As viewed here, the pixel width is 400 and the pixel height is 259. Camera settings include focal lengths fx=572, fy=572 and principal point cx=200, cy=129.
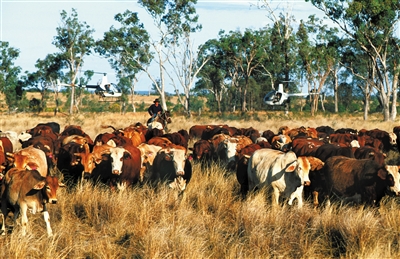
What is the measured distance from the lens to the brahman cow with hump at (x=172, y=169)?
11852mm

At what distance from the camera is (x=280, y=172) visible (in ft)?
35.2

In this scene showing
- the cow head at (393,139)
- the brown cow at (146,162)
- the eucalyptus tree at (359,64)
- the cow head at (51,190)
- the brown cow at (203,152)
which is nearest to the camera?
the cow head at (51,190)

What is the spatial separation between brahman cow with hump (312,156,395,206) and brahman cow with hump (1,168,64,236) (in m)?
4.90

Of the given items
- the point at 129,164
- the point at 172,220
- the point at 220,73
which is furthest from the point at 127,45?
the point at 172,220

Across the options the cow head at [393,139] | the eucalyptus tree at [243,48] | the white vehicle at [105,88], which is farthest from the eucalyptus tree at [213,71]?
the cow head at [393,139]

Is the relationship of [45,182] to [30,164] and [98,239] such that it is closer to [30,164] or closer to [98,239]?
[98,239]

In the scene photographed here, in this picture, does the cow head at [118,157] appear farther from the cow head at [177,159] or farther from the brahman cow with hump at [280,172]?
the brahman cow with hump at [280,172]

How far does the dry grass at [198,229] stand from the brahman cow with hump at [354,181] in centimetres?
33

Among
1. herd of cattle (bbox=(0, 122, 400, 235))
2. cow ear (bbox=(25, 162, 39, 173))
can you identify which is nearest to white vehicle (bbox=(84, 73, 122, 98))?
herd of cattle (bbox=(0, 122, 400, 235))

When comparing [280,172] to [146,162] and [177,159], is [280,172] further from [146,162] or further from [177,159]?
[146,162]

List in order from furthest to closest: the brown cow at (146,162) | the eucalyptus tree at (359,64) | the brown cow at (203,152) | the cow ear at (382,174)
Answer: the eucalyptus tree at (359,64) → the brown cow at (203,152) → the brown cow at (146,162) → the cow ear at (382,174)

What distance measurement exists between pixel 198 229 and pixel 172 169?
3.42 meters

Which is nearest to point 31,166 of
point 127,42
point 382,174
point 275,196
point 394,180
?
point 275,196

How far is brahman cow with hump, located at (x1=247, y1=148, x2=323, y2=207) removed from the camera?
33.9 ft
